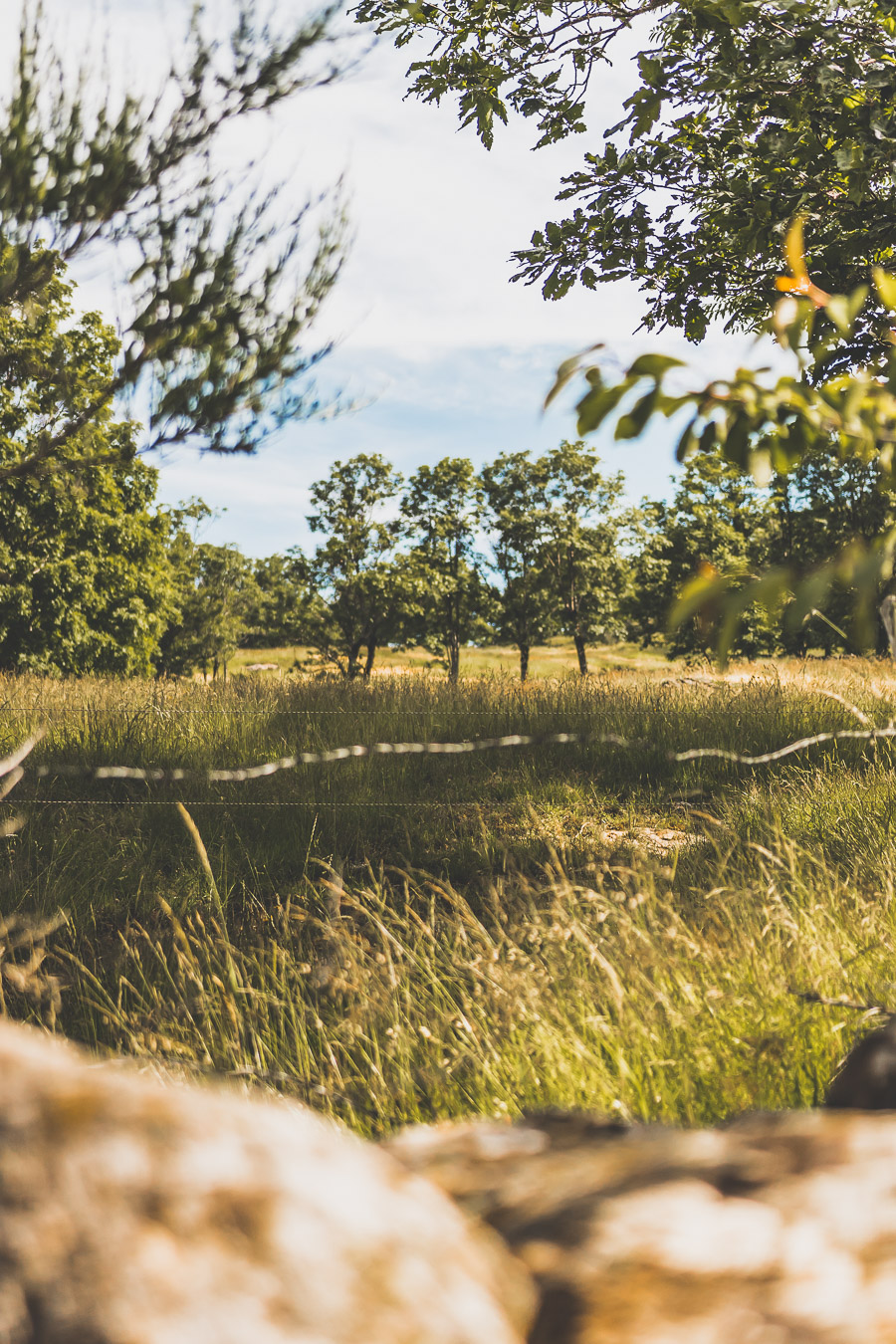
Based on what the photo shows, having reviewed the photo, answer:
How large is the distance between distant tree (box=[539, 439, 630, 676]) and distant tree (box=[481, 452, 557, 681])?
303 millimetres

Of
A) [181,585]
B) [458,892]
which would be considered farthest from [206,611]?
[458,892]

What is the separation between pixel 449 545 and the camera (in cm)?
3562

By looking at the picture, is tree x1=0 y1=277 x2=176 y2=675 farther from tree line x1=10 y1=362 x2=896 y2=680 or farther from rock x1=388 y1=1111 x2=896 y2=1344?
rock x1=388 y1=1111 x2=896 y2=1344

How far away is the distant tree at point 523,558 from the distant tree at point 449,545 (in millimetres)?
987

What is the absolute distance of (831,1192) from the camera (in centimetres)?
97

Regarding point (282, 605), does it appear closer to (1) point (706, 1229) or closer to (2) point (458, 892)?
(2) point (458, 892)

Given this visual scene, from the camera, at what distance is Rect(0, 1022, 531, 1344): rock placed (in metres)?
0.75

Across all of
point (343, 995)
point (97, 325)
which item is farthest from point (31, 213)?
point (97, 325)

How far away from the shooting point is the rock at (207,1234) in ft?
2.45

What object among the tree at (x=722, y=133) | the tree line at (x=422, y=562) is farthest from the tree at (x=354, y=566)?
the tree at (x=722, y=133)

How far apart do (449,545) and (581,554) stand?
18.8 feet

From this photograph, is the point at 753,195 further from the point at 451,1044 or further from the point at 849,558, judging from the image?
the point at 451,1044

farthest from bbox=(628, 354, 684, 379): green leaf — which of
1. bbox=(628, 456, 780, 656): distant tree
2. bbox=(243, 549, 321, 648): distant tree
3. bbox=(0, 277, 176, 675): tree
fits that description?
bbox=(628, 456, 780, 656): distant tree

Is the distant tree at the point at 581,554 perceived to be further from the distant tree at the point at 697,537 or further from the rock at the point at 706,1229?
the rock at the point at 706,1229
